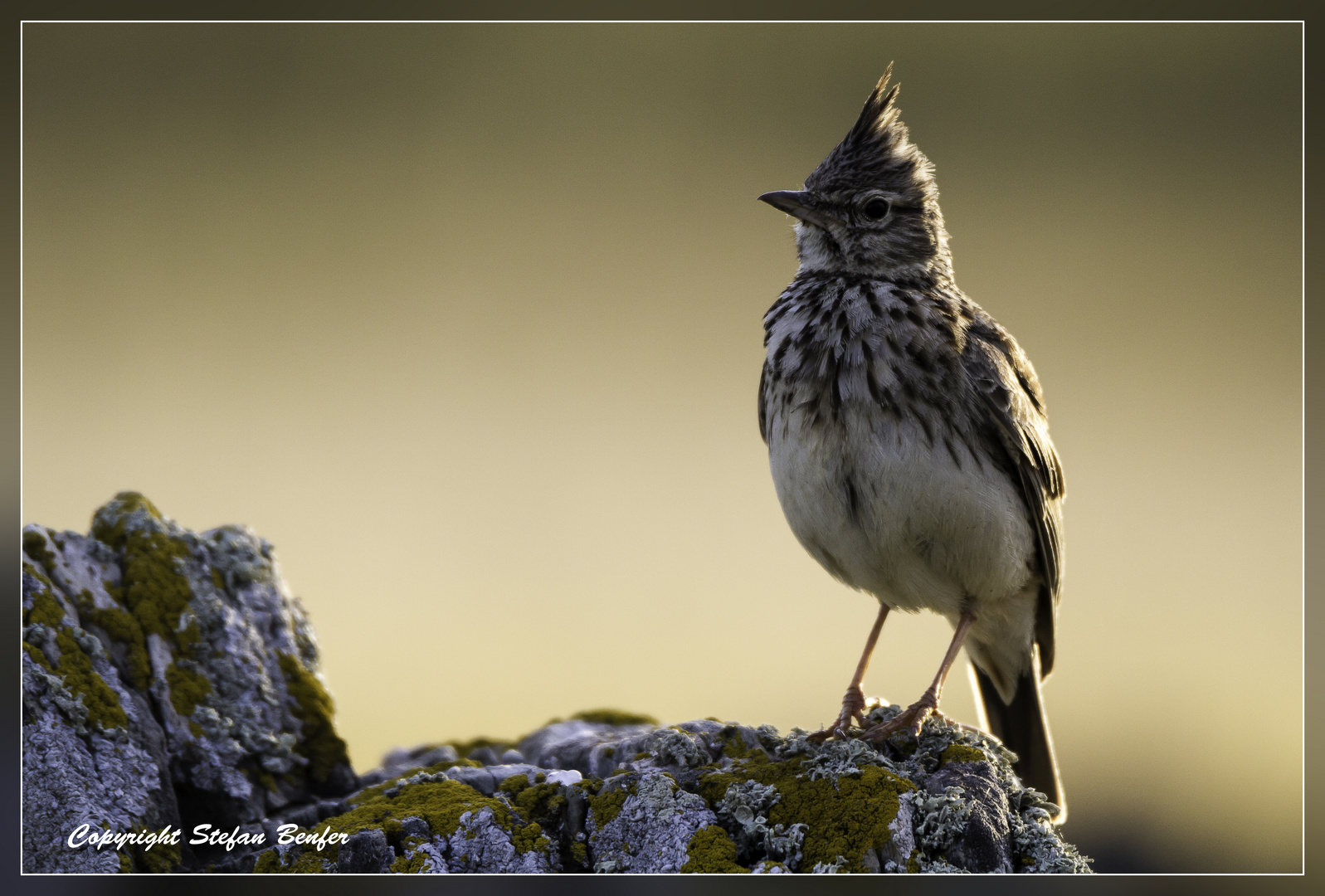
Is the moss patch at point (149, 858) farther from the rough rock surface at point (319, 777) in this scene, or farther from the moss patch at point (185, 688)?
the moss patch at point (185, 688)

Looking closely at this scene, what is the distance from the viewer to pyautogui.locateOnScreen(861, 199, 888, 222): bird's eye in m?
4.87

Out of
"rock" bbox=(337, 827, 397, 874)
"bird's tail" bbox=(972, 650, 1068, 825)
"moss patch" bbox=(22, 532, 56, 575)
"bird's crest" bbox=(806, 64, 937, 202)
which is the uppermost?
"bird's crest" bbox=(806, 64, 937, 202)

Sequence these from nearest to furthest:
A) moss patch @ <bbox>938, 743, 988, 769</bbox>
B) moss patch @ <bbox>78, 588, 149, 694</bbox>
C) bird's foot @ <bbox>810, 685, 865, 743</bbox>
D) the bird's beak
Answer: moss patch @ <bbox>938, 743, 988, 769</bbox> < moss patch @ <bbox>78, 588, 149, 694</bbox> < bird's foot @ <bbox>810, 685, 865, 743</bbox> < the bird's beak

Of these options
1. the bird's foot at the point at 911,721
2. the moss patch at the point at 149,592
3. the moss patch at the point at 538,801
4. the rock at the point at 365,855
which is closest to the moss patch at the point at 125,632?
the moss patch at the point at 149,592

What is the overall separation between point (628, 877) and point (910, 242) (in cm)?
290

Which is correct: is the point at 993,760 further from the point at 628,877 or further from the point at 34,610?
the point at 34,610

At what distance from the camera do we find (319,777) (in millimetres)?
4715

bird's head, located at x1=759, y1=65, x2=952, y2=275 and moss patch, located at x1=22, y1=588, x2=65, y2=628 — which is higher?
bird's head, located at x1=759, y1=65, x2=952, y2=275

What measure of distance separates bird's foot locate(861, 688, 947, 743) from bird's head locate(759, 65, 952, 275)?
1.82 metres

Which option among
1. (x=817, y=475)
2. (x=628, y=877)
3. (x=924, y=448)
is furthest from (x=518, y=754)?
(x=924, y=448)

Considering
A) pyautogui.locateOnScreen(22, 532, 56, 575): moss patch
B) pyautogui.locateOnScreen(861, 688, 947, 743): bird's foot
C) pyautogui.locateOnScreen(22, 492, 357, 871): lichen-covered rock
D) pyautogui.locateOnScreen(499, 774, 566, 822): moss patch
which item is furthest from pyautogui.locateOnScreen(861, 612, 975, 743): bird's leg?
pyautogui.locateOnScreen(22, 532, 56, 575): moss patch

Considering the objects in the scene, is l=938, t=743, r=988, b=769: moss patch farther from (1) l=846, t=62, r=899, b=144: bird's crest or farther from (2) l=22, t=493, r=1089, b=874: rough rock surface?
(1) l=846, t=62, r=899, b=144: bird's crest

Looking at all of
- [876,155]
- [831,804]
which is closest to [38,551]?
[831,804]

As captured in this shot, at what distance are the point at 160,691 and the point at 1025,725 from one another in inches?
155
